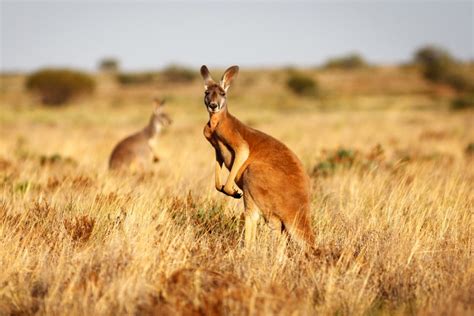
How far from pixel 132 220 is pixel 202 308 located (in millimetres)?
1726

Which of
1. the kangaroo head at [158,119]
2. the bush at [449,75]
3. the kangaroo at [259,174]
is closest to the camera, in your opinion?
the kangaroo at [259,174]

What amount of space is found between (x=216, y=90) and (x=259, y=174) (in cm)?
100

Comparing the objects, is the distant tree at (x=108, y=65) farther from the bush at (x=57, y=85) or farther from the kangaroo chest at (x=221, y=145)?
the kangaroo chest at (x=221, y=145)

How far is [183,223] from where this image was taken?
534 cm

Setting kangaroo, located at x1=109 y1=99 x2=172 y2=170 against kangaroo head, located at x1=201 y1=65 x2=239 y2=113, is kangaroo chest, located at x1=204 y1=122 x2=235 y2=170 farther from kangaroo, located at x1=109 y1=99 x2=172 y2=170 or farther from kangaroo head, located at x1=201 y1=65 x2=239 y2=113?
kangaroo, located at x1=109 y1=99 x2=172 y2=170

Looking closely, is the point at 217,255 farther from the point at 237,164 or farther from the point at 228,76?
the point at 228,76

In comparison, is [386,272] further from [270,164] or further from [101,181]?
[101,181]

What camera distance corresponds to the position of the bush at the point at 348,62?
414 ft

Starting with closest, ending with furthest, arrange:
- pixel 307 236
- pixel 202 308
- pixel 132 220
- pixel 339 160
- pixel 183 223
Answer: pixel 202 308 → pixel 307 236 → pixel 132 220 → pixel 183 223 → pixel 339 160

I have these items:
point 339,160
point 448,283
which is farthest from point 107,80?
point 448,283

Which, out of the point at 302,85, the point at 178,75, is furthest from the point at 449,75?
the point at 178,75

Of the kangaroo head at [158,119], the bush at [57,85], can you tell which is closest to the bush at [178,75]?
the bush at [57,85]

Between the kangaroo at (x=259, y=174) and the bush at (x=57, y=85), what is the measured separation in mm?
53279

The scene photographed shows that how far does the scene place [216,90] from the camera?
5129 millimetres
